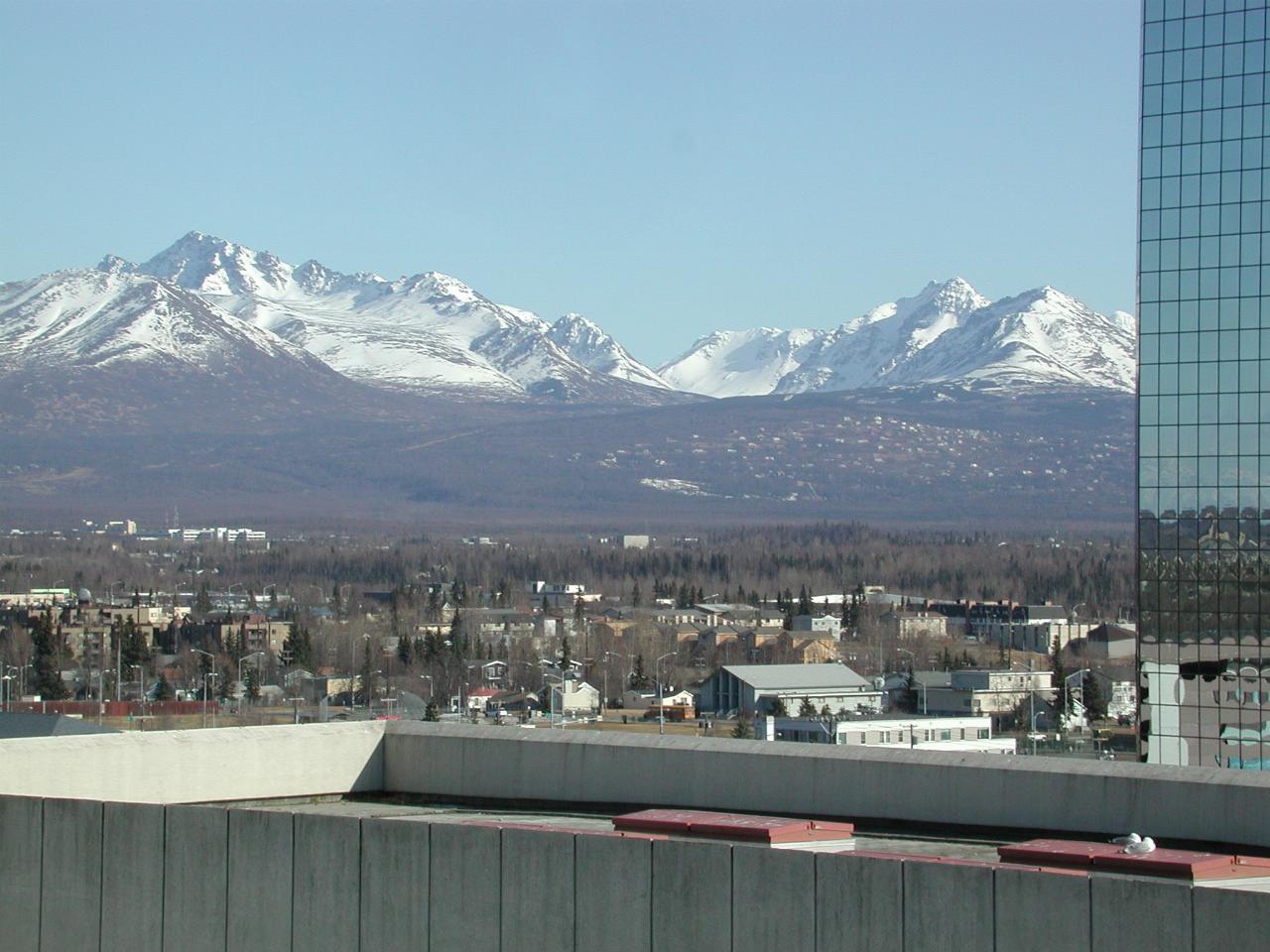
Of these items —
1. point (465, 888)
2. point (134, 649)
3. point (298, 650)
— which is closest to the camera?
point (465, 888)

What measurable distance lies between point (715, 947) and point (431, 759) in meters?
8.58

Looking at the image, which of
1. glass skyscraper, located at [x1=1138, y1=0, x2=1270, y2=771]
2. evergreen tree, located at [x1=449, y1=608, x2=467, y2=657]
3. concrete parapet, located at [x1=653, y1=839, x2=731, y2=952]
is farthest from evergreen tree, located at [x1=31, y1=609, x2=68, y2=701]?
concrete parapet, located at [x1=653, y1=839, x2=731, y2=952]

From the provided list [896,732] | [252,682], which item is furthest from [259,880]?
[252,682]

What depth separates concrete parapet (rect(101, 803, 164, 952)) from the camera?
712 inches

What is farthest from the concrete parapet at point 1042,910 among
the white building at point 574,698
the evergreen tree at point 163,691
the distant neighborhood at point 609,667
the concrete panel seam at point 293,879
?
the evergreen tree at point 163,691

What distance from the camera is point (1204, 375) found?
53219mm

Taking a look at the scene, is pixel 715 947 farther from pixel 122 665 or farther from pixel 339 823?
pixel 122 665

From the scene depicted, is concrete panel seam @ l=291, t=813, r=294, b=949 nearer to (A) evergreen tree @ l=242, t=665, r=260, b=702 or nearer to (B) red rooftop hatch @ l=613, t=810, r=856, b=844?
(B) red rooftop hatch @ l=613, t=810, r=856, b=844

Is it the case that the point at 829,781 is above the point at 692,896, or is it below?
above

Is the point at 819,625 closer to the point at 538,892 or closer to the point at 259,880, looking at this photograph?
the point at 259,880

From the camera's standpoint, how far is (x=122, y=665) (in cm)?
11794

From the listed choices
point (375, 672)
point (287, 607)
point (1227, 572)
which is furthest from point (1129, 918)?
point (287, 607)

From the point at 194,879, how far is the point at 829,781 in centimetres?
636

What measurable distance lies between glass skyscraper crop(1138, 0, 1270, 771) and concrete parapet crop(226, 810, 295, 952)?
3757 centimetres
